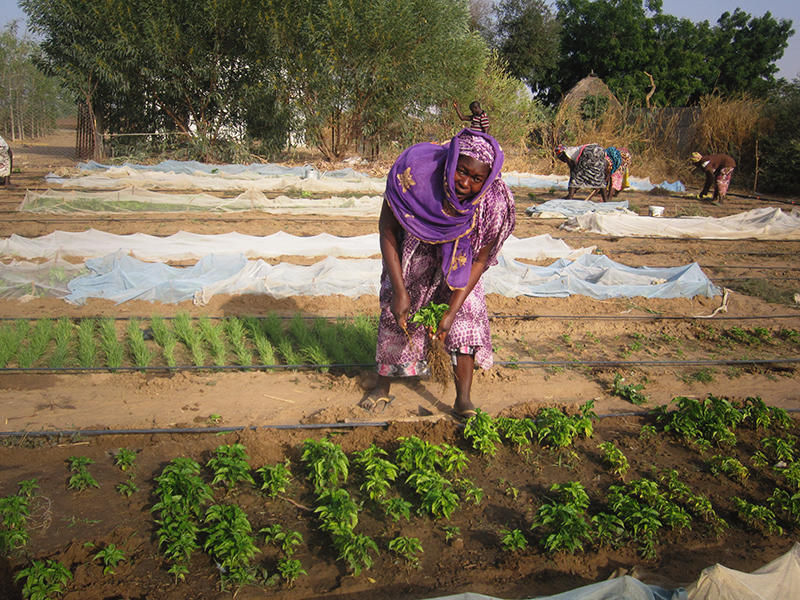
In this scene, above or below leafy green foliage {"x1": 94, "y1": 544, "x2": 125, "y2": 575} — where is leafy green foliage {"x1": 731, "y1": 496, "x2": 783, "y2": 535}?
above

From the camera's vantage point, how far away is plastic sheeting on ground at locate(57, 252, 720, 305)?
4812 mm

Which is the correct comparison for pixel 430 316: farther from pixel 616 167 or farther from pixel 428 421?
pixel 616 167

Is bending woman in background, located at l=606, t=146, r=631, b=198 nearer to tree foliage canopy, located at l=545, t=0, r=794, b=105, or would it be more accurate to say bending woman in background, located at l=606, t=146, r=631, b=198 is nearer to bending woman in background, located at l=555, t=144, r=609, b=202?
bending woman in background, located at l=555, t=144, r=609, b=202

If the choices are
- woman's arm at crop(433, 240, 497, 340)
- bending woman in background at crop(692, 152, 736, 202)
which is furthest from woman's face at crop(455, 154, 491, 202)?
bending woman in background at crop(692, 152, 736, 202)

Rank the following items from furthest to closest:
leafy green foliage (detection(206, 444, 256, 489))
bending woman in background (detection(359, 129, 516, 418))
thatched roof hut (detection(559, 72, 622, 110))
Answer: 1. thatched roof hut (detection(559, 72, 622, 110))
2. bending woman in background (detection(359, 129, 516, 418))
3. leafy green foliage (detection(206, 444, 256, 489))

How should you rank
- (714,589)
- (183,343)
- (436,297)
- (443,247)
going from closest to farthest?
(714,589) < (443,247) < (436,297) < (183,343)

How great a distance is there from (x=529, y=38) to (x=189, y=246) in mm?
23996

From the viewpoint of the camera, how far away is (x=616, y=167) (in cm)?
1095

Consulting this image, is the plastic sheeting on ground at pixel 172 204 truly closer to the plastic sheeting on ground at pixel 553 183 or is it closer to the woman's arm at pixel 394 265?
the plastic sheeting on ground at pixel 553 183

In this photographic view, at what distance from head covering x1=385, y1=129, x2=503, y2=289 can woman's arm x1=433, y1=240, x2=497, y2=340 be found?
0.14 metres

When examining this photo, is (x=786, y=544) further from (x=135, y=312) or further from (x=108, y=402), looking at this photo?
(x=135, y=312)

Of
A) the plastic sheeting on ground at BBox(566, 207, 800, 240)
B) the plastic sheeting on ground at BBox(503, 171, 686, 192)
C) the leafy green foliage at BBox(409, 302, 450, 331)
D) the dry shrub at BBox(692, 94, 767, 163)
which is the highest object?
the dry shrub at BBox(692, 94, 767, 163)

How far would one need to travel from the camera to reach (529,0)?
83.9 ft

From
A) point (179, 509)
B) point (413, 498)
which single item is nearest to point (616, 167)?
point (413, 498)
